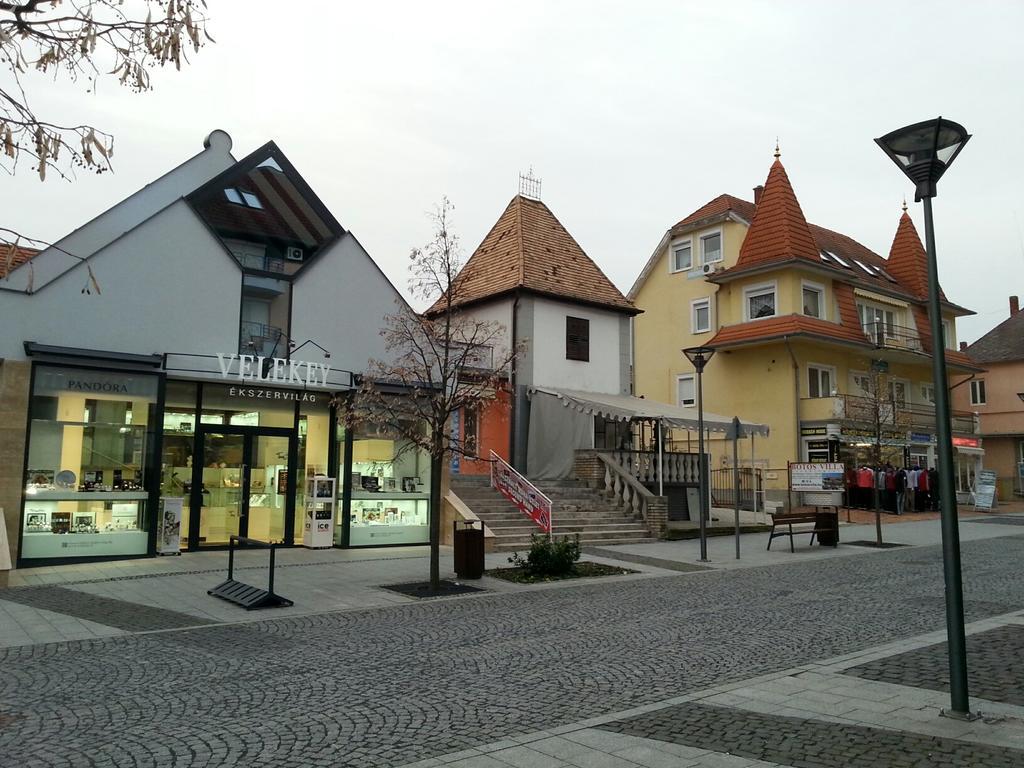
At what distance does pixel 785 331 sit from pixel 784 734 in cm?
2629

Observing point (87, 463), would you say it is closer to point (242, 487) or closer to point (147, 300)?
point (242, 487)

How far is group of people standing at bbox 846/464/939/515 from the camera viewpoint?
92.3ft

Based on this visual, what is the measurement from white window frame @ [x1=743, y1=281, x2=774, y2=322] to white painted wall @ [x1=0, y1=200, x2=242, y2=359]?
21.6 metres

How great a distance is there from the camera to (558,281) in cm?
2445

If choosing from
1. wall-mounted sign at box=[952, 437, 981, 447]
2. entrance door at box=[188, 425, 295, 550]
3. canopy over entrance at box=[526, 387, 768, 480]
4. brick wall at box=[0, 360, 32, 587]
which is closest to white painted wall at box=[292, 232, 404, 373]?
entrance door at box=[188, 425, 295, 550]

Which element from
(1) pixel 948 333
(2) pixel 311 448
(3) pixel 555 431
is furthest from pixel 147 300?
(1) pixel 948 333

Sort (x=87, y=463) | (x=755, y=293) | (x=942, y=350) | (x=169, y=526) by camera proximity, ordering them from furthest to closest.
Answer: (x=755, y=293), (x=169, y=526), (x=87, y=463), (x=942, y=350)

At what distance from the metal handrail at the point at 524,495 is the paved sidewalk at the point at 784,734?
10.8 metres

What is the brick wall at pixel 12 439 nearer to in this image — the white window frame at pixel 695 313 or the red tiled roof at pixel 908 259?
the white window frame at pixel 695 313

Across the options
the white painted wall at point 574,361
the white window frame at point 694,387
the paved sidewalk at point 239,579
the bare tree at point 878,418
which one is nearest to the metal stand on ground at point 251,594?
the paved sidewalk at point 239,579

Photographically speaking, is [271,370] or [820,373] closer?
[271,370]

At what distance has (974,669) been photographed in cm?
709

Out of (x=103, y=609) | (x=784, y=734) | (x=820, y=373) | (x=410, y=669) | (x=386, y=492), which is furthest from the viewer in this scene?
(x=820, y=373)

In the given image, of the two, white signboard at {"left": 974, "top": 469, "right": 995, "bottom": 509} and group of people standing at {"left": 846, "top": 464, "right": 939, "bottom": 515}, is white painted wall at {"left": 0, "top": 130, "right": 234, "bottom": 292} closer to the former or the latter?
group of people standing at {"left": 846, "top": 464, "right": 939, "bottom": 515}
